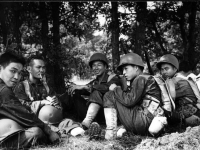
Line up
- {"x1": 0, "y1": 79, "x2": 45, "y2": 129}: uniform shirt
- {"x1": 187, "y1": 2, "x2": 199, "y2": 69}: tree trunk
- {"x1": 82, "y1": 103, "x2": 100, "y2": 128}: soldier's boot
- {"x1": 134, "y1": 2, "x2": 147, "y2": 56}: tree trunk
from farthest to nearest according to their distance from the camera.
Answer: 1. {"x1": 187, "y1": 2, "x2": 199, "y2": 69}: tree trunk
2. {"x1": 134, "y1": 2, "x2": 147, "y2": 56}: tree trunk
3. {"x1": 82, "y1": 103, "x2": 100, "y2": 128}: soldier's boot
4. {"x1": 0, "y1": 79, "x2": 45, "y2": 129}: uniform shirt

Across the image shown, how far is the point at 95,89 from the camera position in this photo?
517cm

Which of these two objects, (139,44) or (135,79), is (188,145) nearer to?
(135,79)

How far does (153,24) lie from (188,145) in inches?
301

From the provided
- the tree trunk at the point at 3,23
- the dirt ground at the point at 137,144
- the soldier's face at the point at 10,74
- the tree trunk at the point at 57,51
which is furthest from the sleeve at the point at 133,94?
the tree trunk at the point at 3,23

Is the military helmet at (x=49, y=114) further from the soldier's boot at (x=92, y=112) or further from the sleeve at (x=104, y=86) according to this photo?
the sleeve at (x=104, y=86)

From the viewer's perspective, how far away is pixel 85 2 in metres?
8.68

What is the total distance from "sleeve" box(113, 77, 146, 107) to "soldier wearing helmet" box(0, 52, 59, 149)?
1238 millimetres

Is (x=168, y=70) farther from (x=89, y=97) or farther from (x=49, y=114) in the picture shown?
(x=49, y=114)

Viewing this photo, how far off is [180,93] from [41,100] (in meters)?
2.60

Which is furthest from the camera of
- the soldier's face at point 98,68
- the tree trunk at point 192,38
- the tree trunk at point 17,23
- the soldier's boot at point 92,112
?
the tree trunk at point 192,38

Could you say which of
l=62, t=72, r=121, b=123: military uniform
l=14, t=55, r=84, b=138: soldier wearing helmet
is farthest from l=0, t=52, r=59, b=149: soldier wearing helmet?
l=62, t=72, r=121, b=123: military uniform

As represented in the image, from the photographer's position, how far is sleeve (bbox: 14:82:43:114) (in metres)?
4.70

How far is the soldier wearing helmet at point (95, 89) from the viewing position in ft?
16.6

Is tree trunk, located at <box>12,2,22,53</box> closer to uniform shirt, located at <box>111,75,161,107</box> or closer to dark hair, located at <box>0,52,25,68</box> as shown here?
dark hair, located at <box>0,52,25,68</box>
